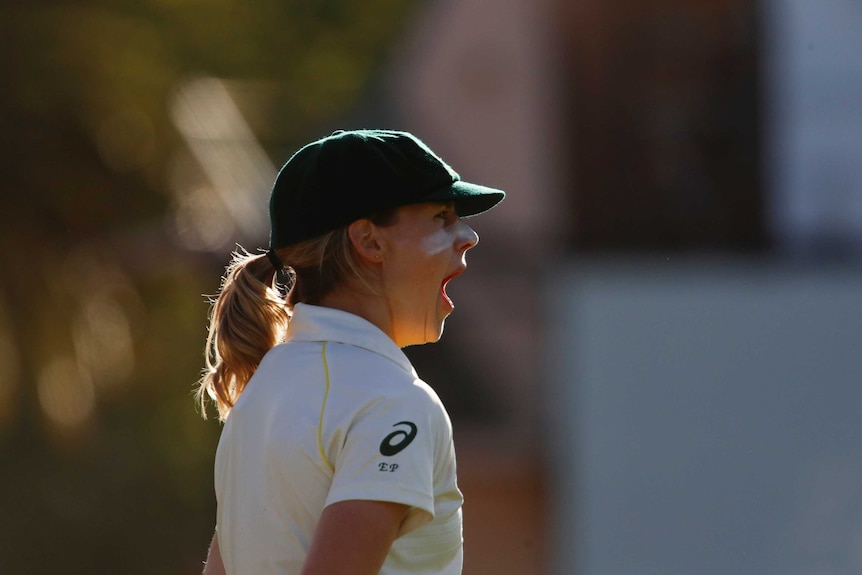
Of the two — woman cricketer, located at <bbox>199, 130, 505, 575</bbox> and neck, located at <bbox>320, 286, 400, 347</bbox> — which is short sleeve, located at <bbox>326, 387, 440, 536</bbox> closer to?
woman cricketer, located at <bbox>199, 130, 505, 575</bbox>

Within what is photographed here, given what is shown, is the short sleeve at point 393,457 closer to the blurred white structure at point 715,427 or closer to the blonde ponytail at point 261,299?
the blonde ponytail at point 261,299

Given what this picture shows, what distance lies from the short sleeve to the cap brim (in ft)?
1.16

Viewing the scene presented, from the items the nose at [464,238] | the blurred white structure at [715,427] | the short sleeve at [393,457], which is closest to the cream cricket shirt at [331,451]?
the short sleeve at [393,457]

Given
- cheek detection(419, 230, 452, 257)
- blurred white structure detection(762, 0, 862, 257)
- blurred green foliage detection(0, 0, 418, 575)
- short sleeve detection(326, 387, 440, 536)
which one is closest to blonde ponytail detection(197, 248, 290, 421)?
cheek detection(419, 230, 452, 257)

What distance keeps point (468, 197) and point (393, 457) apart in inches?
19.4

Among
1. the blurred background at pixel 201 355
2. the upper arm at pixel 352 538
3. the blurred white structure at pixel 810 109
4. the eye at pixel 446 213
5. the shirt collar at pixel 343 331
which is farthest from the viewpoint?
the blurred white structure at pixel 810 109

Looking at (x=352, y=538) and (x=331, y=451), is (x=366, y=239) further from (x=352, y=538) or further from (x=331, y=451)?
(x=352, y=538)

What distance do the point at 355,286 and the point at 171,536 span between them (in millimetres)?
8458

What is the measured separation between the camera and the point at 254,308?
230 cm

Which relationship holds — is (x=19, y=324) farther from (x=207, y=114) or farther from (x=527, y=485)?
(x=527, y=485)

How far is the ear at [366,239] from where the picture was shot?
84.0 inches

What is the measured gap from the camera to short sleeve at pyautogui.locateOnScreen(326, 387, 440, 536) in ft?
6.14

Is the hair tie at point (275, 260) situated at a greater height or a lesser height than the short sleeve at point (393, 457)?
greater

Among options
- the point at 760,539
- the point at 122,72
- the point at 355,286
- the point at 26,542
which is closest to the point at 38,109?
the point at 122,72
